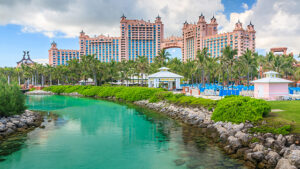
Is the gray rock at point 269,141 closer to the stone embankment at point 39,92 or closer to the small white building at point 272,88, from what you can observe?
the small white building at point 272,88

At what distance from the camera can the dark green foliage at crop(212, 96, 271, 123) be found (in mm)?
16645

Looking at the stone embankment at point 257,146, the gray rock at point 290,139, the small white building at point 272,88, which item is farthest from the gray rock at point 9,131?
the small white building at point 272,88

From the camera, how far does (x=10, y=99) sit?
892 inches

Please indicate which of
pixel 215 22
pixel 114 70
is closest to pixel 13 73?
pixel 114 70

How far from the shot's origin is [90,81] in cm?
8025

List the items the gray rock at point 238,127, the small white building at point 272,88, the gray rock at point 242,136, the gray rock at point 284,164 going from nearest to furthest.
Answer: the gray rock at point 284,164
the gray rock at point 242,136
the gray rock at point 238,127
the small white building at point 272,88

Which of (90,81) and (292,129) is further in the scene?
(90,81)

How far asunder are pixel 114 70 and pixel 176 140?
188ft

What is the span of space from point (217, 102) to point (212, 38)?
12264cm

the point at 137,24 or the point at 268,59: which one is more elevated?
the point at 137,24

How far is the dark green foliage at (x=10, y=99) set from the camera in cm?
2183

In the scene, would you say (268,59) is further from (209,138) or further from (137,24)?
(137,24)

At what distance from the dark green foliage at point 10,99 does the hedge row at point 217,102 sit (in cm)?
1860

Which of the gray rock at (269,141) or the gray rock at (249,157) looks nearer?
the gray rock at (249,157)
